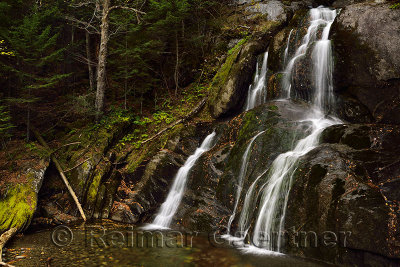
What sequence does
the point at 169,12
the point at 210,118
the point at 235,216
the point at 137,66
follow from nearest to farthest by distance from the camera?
the point at 235,216 < the point at 210,118 < the point at 169,12 < the point at 137,66

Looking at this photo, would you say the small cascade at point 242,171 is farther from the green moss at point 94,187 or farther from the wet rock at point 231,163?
the green moss at point 94,187

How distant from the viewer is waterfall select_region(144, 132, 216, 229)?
8.52 meters

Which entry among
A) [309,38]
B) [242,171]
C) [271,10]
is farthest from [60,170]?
[271,10]

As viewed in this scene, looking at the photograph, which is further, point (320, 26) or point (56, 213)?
point (320, 26)

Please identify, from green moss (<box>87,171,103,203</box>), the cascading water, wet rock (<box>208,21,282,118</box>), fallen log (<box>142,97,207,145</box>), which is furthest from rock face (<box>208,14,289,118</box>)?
green moss (<box>87,171,103,203</box>)

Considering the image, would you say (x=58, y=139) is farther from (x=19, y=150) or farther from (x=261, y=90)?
(x=261, y=90)

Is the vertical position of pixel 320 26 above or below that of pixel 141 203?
above

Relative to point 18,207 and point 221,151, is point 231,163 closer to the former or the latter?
point 221,151

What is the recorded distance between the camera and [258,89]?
11055 mm

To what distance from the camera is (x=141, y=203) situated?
30.2 feet

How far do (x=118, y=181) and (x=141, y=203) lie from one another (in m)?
1.58

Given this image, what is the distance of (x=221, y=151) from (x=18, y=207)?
6179 millimetres

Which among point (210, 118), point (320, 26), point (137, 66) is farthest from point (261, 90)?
point (137, 66)

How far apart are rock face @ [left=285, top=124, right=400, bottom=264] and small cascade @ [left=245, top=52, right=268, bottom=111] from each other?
4.69 meters
